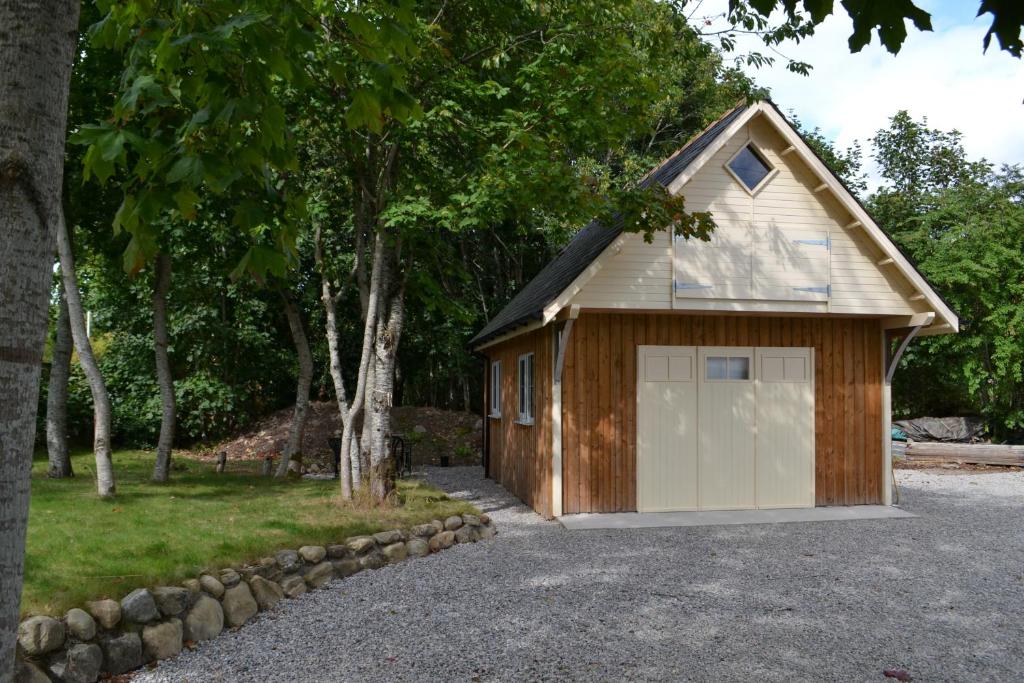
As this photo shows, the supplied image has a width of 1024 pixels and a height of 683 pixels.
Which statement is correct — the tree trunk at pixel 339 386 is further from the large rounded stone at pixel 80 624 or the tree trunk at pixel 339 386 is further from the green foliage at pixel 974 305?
the green foliage at pixel 974 305

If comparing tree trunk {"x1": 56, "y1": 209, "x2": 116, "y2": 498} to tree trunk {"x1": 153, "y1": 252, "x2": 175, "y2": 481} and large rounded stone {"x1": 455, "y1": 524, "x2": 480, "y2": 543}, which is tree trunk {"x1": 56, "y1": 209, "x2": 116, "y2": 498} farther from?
large rounded stone {"x1": 455, "y1": 524, "x2": 480, "y2": 543}

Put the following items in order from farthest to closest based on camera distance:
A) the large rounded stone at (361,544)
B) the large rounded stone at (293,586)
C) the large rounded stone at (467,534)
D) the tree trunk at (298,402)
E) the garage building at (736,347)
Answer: the tree trunk at (298,402), the garage building at (736,347), the large rounded stone at (467,534), the large rounded stone at (361,544), the large rounded stone at (293,586)

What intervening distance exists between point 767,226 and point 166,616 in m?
8.64

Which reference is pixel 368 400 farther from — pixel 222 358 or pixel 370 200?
pixel 222 358

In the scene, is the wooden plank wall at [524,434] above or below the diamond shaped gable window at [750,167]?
below

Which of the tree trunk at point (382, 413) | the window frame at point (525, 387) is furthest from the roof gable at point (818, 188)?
the tree trunk at point (382, 413)

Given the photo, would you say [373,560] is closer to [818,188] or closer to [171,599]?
[171,599]

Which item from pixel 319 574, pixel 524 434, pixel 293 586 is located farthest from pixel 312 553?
pixel 524 434

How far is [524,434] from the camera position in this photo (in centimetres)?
1201

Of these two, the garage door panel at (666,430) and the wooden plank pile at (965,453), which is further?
the wooden plank pile at (965,453)

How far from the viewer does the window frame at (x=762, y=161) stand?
33.9 feet

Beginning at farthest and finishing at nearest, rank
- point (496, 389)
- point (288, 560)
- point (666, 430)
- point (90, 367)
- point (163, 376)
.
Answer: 1. point (496, 389)
2. point (163, 376)
3. point (666, 430)
4. point (90, 367)
5. point (288, 560)

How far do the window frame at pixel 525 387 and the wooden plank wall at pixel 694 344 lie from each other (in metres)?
1.21

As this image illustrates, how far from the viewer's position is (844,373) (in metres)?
11.2
